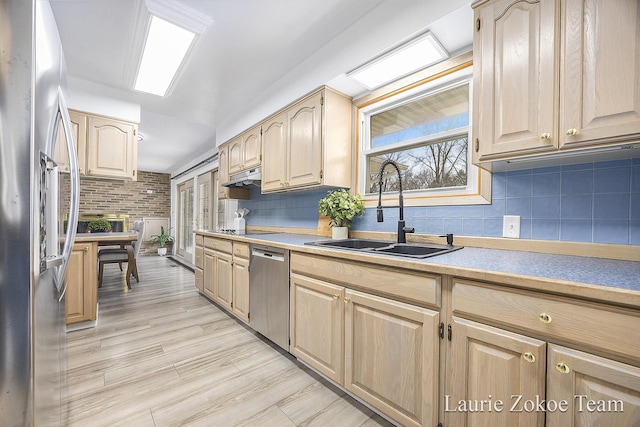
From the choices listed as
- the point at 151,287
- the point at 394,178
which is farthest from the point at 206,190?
the point at 394,178

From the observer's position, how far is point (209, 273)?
3.25 metres

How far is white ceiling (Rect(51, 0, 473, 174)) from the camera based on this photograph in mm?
1695

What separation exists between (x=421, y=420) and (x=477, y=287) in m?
0.66

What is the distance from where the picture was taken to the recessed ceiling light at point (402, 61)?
1.66 metres

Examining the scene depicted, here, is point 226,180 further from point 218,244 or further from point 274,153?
point 274,153

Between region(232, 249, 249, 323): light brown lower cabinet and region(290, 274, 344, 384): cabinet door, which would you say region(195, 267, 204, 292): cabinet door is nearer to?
region(232, 249, 249, 323): light brown lower cabinet

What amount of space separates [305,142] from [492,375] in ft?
6.74

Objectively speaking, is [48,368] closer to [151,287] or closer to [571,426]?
[571,426]

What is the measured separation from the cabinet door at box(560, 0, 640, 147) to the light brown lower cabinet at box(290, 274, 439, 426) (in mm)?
962

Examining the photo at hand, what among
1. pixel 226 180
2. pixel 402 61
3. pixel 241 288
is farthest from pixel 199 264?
pixel 402 61

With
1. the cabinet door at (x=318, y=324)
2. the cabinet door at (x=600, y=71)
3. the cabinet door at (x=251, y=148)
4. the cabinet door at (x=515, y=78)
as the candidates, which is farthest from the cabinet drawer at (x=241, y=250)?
the cabinet door at (x=600, y=71)

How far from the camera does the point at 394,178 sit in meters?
2.16

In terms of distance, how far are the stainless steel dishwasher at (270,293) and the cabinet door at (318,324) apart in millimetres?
106

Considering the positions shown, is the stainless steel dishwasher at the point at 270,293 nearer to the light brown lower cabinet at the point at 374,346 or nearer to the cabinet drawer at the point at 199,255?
the light brown lower cabinet at the point at 374,346
